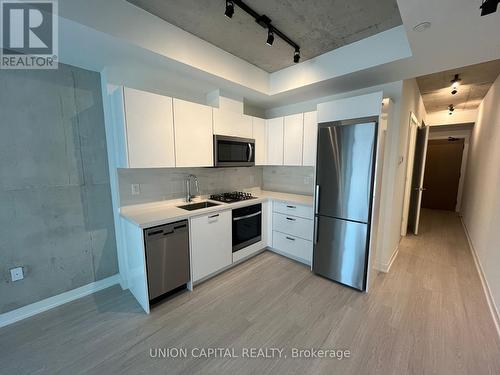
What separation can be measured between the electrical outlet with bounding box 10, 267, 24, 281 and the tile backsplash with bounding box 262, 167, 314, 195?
3317 millimetres

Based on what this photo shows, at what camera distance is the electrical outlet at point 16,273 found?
6.00 feet

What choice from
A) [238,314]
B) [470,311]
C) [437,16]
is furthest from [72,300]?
[470,311]

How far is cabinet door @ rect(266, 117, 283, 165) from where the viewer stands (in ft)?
10.6

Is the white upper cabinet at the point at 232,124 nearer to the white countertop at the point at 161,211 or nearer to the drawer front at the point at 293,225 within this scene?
the white countertop at the point at 161,211

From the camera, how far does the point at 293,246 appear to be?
2.96 meters

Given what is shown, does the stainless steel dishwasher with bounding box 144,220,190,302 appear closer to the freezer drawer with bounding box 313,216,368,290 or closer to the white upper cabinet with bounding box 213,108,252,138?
the white upper cabinet with bounding box 213,108,252,138

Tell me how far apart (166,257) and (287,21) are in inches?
101

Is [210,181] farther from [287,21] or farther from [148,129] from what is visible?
[287,21]

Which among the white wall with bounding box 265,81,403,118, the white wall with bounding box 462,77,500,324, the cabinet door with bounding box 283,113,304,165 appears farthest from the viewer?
the cabinet door with bounding box 283,113,304,165

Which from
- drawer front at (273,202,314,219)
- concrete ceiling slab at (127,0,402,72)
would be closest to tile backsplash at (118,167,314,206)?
drawer front at (273,202,314,219)

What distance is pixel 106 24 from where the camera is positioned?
1562 mm

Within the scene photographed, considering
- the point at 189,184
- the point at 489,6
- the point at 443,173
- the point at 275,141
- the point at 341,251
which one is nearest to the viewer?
the point at 489,6

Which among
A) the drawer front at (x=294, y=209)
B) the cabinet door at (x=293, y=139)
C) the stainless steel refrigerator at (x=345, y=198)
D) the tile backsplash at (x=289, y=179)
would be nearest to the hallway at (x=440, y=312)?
the stainless steel refrigerator at (x=345, y=198)

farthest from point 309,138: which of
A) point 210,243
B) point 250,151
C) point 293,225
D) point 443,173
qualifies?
point 443,173
